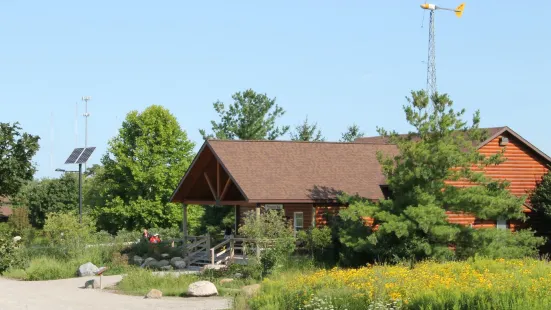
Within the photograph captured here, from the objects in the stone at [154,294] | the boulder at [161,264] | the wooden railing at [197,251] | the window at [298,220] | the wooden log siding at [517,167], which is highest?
the wooden log siding at [517,167]

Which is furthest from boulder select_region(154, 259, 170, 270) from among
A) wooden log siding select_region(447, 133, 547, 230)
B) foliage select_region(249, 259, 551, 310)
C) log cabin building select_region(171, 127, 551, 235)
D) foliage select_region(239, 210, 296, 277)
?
foliage select_region(249, 259, 551, 310)

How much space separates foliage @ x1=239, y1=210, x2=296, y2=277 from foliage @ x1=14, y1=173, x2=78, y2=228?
135ft

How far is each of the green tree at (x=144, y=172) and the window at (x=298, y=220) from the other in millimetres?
24781

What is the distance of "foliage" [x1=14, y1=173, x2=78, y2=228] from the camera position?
71.9 meters

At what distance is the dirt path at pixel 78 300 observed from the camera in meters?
24.1

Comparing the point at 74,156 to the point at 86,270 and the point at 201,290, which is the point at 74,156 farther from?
the point at 201,290

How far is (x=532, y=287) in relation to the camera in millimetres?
16875

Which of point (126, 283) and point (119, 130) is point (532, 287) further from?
point (119, 130)

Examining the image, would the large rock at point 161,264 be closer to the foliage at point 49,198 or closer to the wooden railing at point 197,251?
the wooden railing at point 197,251

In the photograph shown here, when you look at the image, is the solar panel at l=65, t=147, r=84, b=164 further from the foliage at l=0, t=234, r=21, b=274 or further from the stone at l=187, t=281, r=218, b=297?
the stone at l=187, t=281, r=218, b=297

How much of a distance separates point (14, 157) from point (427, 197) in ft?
66.1

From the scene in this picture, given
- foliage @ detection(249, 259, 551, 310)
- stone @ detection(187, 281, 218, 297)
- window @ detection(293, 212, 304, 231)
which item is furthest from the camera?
window @ detection(293, 212, 304, 231)

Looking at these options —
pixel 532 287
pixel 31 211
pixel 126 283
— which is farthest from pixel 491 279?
pixel 31 211

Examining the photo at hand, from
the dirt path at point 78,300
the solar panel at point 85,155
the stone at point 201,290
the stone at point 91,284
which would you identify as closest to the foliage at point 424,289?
the dirt path at point 78,300
